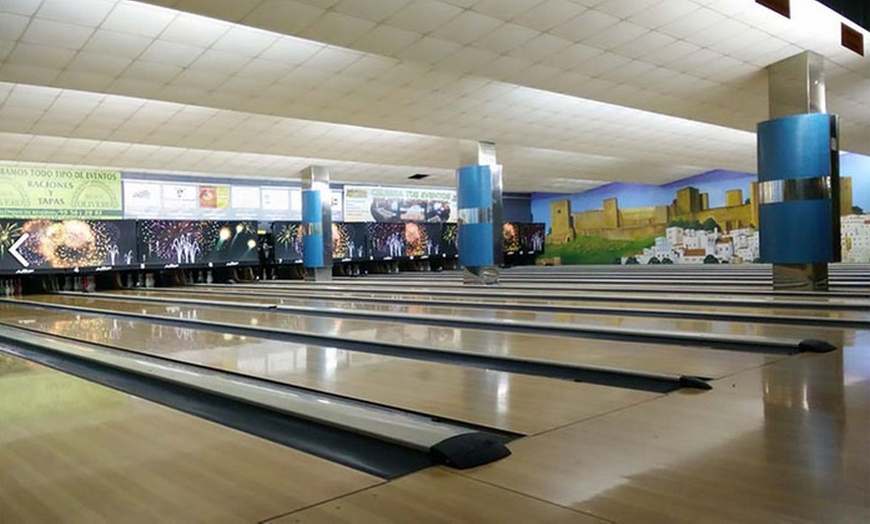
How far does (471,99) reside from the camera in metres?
8.62

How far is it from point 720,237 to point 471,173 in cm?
928

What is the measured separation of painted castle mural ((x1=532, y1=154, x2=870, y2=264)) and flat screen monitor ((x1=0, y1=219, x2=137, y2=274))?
41.5ft

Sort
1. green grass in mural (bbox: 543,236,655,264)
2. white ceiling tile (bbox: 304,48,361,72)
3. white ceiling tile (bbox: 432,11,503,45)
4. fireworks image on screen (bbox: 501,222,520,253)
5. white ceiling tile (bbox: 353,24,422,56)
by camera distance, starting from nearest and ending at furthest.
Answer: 1. white ceiling tile (bbox: 432,11,503,45)
2. white ceiling tile (bbox: 353,24,422,56)
3. white ceiling tile (bbox: 304,48,361,72)
4. green grass in mural (bbox: 543,236,655,264)
5. fireworks image on screen (bbox: 501,222,520,253)

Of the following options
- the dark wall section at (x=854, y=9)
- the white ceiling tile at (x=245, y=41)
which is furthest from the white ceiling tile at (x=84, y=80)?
the dark wall section at (x=854, y=9)

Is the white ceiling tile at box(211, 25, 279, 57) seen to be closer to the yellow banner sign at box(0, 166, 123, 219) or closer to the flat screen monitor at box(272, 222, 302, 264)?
the yellow banner sign at box(0, 166, 123, 219)

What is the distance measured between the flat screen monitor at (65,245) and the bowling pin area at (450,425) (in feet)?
27.3

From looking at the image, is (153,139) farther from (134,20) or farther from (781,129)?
(781,129)

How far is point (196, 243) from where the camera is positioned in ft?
42.8

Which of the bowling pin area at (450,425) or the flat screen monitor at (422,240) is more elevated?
the flat screen monitor at (422,240)

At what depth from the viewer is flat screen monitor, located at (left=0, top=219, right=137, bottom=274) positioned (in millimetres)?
10938

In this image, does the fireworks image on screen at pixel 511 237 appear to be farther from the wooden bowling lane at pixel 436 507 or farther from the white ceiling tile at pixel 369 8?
the wooden bowling lane at pixel 436 507

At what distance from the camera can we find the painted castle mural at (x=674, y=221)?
567 inches

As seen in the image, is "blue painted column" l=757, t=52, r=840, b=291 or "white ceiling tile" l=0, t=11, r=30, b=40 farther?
"blue painted column" l=757, t=52, r=840, b=291

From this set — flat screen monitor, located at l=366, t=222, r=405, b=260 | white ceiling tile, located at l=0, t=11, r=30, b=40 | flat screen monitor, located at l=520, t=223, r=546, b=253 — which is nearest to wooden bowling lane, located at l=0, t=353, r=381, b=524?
white ceiling tile, located at l=0, t=11, r=30, b=40
